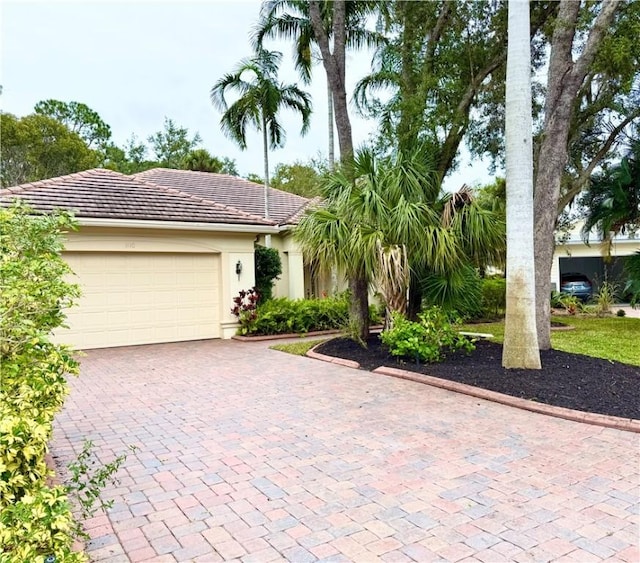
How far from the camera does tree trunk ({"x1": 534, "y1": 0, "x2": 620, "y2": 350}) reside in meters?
8.23

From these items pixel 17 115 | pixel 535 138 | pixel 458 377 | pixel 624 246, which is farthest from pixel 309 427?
pixel 17 115

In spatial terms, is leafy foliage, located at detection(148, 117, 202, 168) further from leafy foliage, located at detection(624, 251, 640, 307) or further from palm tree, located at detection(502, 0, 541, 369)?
palm tree, located at detection(502, 0, 541, 369)

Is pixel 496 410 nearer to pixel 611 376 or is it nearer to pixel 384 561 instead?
pixel 611 376

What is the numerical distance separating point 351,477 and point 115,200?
33.2 feet

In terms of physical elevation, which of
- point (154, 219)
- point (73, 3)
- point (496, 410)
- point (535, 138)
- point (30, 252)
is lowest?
point (496, 410)

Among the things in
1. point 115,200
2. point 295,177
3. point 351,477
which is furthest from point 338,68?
point 295,177

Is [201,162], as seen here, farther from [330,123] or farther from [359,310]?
[359,310]

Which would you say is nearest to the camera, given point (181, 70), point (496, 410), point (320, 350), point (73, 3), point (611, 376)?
point (496, 410)

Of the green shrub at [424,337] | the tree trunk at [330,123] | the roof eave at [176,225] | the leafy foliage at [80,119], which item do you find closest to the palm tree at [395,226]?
the green shrub at [424,337]

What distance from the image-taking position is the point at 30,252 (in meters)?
3.99

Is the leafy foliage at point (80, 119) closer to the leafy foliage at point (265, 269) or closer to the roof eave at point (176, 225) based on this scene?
the leafy foliage at point (265, 269)

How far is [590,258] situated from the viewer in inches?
1045

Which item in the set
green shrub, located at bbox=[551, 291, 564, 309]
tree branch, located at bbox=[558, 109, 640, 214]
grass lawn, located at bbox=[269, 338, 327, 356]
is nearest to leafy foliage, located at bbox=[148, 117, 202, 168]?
green shrub, located at bbox=[551, 291, 564, 309]

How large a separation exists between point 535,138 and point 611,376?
6.87 meters
